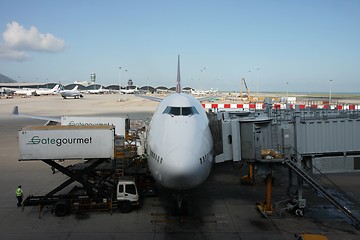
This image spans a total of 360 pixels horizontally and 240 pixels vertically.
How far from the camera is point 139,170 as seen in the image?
2294 centimetres

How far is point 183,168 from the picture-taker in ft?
48.4

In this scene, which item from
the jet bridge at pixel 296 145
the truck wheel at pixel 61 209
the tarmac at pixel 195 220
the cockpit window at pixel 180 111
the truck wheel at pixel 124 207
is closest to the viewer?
the tarmac at pixel 195 220

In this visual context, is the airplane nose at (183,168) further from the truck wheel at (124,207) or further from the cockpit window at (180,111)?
the truck wheel at (124,207)

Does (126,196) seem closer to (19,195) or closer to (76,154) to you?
(76,154)

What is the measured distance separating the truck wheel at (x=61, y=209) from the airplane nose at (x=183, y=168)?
7.59 metres

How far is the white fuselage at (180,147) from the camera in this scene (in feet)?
49.3

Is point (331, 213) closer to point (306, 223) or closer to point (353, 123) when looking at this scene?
point (306, 223)

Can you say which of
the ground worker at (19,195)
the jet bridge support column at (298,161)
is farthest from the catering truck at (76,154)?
the jet bridge support column at (298,161)

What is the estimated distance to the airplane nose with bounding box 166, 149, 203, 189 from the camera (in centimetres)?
1479

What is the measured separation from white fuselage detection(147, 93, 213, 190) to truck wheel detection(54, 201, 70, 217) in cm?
606

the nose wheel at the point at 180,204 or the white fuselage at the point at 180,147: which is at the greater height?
the white fuselage at the point at 180,147

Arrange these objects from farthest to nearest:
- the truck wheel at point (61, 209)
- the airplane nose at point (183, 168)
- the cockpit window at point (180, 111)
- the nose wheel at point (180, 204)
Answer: the truck wheel at point (61, 209)
the cockpit window at point (180, 111)
the nose wheel at point (180, 204)
the airplane nose at point (183, 168)

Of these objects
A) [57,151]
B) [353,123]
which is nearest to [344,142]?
[353,123]

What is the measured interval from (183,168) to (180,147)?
121 cm
